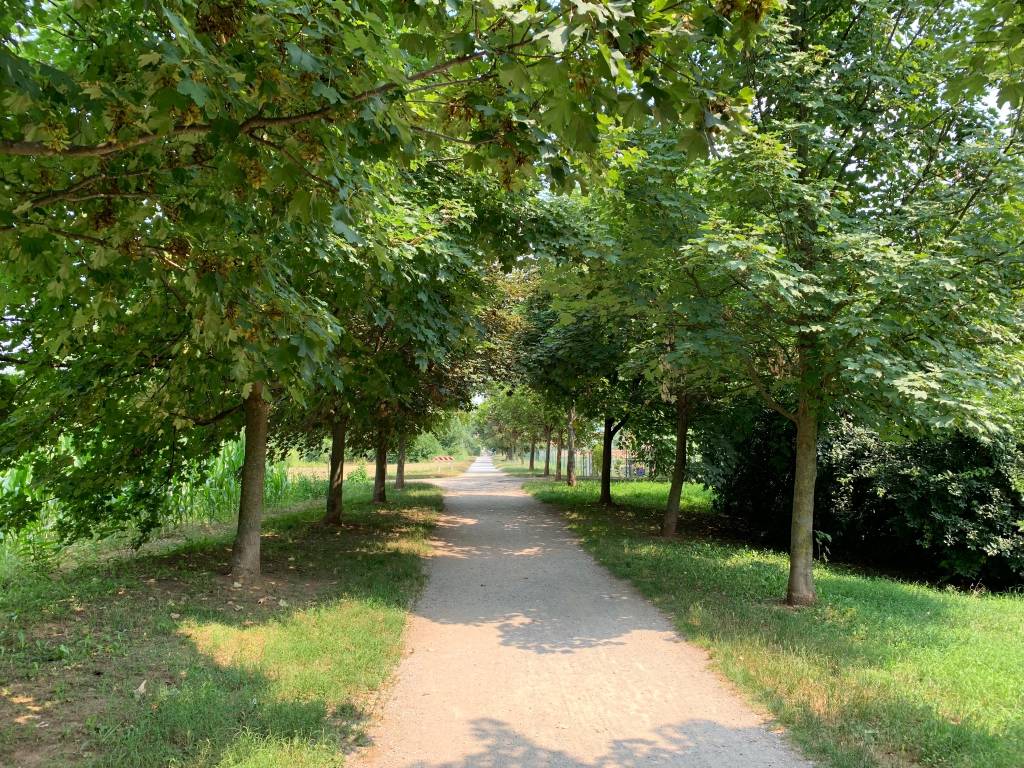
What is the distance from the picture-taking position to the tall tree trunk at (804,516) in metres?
8.09

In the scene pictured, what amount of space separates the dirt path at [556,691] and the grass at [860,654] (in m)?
0.34

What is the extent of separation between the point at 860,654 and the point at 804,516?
98.4 inches

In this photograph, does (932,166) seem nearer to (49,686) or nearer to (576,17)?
(576,17)

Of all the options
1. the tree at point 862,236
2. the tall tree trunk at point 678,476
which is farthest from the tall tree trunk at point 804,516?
the tall tree trunk at point 678,476

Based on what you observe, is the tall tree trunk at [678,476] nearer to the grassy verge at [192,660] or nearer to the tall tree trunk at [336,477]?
the grassy verge at [192,660]

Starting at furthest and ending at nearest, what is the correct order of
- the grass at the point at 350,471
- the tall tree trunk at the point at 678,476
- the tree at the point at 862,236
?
the grass at the point at 350,471 < the tall tree trunk at the point at 678,476 < the tree at the point at 862,236

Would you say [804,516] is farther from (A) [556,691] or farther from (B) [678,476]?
(B) [678,476]

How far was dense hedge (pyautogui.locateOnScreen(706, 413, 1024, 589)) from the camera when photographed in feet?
34.1

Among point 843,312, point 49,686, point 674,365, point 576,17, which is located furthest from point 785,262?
point 49,686

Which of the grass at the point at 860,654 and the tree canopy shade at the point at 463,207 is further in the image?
the grass at the point at 860,654

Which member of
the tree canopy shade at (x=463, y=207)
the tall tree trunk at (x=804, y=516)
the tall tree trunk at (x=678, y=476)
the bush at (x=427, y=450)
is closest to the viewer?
the tree canopy shade at (x=463, y=207)

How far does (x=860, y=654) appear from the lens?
5.88 m

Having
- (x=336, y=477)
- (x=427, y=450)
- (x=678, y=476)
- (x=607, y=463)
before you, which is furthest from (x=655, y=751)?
(x=427, y=450)

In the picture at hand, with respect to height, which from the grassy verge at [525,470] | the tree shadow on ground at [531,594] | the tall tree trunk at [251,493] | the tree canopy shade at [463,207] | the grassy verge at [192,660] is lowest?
the grassy verge at [525,470]
